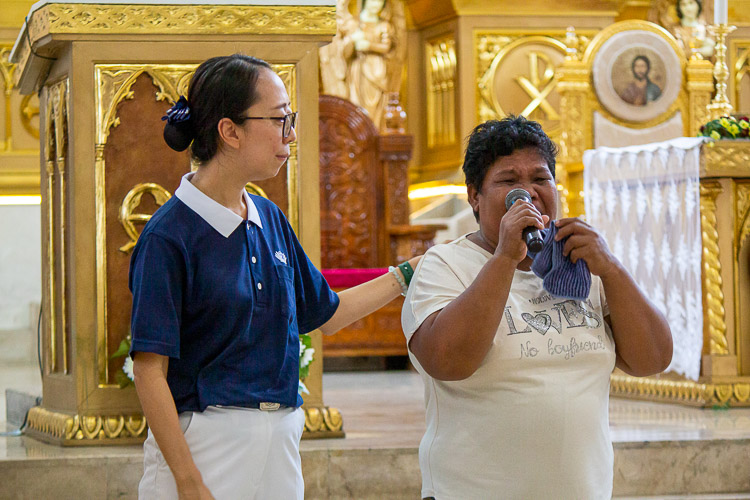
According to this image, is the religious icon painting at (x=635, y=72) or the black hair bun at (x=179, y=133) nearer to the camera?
the black hair bun at (x=179, y=133)

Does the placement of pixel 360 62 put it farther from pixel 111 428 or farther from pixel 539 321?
pixel 539 321

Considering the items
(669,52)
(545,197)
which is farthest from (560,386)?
(669,52)

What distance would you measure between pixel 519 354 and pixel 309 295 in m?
0.55

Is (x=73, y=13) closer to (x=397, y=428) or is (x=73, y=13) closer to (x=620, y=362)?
(x=397, y=428)

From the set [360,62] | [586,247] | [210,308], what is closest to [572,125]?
[360,62]

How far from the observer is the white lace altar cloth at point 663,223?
528 cm

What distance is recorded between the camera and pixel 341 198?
9.02 m

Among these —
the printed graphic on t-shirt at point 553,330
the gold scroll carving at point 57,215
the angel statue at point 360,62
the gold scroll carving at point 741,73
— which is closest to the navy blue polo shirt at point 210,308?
the printed graphic on t-shirt at point 553,330

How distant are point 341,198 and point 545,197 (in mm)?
7103

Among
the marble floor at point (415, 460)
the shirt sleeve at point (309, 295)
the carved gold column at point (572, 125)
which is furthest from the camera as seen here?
the carved gold column at point (572, 125)

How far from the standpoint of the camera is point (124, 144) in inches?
152

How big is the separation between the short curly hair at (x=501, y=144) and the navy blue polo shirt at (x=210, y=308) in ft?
1.47

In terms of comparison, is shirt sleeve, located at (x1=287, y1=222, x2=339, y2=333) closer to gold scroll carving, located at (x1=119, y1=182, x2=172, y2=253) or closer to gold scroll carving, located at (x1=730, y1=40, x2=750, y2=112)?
gold scroll carving, located at (x1=119, y1=182, x2=172, y2=253)

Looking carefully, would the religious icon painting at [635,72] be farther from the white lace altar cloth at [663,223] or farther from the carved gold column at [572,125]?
the white lace altar cloth at [663,223]
